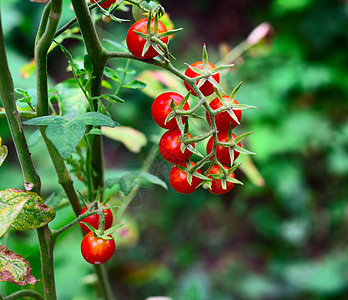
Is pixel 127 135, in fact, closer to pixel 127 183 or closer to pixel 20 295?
pixel 127 183

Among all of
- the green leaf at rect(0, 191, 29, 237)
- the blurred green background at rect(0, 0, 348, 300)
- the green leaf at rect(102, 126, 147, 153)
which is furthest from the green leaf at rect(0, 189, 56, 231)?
the blurred green background at rect(0, 0, 348, 300)

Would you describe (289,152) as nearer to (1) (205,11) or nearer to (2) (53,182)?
(2) (53,182)

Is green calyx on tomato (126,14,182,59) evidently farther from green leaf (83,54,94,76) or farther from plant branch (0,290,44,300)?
plant branch (0,290,44,300)

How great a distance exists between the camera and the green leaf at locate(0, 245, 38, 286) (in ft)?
1.16

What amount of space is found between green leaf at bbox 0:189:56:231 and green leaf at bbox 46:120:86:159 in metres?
0.07

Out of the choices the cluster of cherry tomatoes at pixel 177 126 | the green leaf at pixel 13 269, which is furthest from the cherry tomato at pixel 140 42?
the green leaf at pixel 13 269

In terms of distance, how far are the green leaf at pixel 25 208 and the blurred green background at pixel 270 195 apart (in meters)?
1.36

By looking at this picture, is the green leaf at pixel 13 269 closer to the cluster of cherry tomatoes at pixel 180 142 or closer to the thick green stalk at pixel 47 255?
the thick green stalk at pixel 47 255

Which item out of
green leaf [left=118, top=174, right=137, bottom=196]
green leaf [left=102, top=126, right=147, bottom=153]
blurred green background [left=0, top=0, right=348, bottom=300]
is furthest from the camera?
blurred green background [left=0, top=0, right=348, bottom=300]

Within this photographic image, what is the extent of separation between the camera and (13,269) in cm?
36

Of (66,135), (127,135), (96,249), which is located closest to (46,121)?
(66,135)

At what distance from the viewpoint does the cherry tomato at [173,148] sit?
375 mm

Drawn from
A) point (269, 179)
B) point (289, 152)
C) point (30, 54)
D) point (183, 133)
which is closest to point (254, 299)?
point (269, 179)

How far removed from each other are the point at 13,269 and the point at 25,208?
57 millimetres
